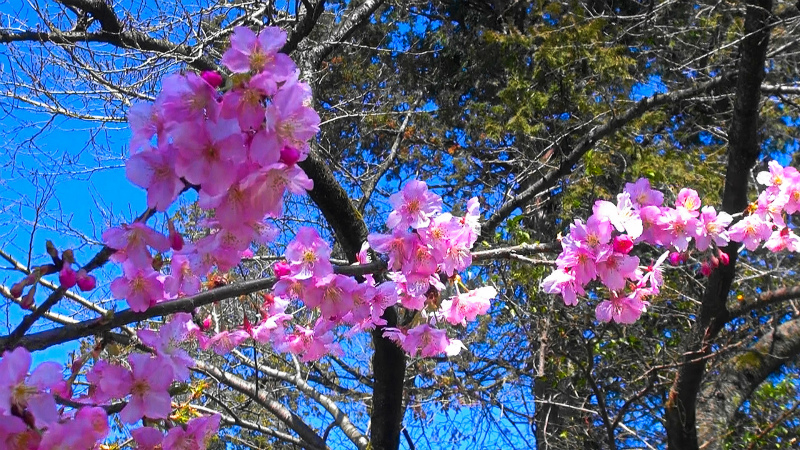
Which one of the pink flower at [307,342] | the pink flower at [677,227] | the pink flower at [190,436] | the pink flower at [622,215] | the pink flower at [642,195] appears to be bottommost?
the pink flower at [190,436]

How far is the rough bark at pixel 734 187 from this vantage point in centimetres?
370

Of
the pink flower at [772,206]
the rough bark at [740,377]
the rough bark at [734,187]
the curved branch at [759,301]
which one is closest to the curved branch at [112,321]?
the pink flower at [772,206]

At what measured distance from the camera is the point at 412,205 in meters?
2.06

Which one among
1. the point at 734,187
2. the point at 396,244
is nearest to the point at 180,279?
the point at 396,244

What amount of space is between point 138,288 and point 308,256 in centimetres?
47

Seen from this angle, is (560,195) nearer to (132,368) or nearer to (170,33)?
(170,33)

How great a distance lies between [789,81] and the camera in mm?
7164

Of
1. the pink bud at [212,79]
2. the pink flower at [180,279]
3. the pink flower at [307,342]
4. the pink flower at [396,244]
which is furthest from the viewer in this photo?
the pink flower at [307,342]

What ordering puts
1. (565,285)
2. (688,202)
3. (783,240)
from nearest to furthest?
(565,285)
(688,202)
(783,240)

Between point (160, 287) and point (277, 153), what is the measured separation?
0.76m

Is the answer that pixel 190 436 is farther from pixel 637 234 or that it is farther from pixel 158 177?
pixel 637 234

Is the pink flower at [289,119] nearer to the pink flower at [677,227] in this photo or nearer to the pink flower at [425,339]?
the pink flower at [425,339]

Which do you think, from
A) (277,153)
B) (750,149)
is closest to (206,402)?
(750,149)

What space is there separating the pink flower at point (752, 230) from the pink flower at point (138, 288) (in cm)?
219
